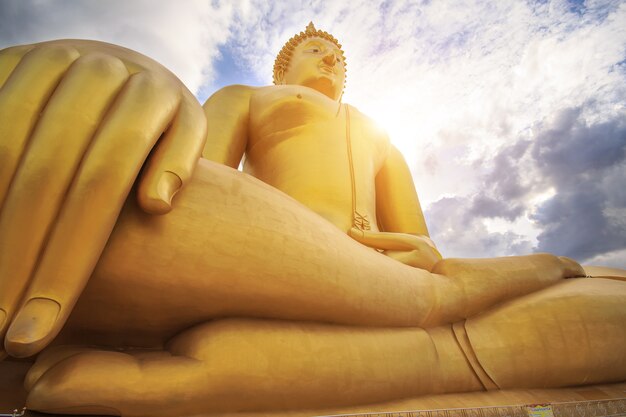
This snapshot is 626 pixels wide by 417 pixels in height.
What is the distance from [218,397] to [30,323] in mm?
627

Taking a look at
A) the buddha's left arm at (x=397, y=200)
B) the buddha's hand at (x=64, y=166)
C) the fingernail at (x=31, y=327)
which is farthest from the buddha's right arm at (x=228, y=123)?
the fingernail at (x=31, y=327)

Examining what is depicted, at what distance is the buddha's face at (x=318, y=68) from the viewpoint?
4.37 m

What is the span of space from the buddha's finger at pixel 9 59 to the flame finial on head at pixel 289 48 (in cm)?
340

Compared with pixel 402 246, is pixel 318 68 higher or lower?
higher

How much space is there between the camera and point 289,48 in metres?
4.71

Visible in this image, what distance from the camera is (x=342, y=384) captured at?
1.66 meters

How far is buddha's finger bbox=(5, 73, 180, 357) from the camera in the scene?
Result: 1130 millimetres

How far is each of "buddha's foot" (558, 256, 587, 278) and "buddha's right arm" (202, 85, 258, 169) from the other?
2579 mm

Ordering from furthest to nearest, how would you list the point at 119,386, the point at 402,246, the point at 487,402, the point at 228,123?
the point at 228,123 < the point at 402,246 < the point at 487,402 < the point at 119,386

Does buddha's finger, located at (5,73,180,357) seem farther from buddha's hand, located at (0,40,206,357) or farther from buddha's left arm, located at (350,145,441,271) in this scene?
buddha's left arm, located at (350,145,441,271)

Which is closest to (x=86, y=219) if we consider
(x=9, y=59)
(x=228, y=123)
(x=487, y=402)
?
(x=9, y=59)

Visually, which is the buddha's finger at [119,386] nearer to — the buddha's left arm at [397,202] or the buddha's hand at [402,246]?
the buddha's hand at [402,246]

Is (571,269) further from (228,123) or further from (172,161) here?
(228,123)

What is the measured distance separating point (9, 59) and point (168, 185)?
0.78 meters
